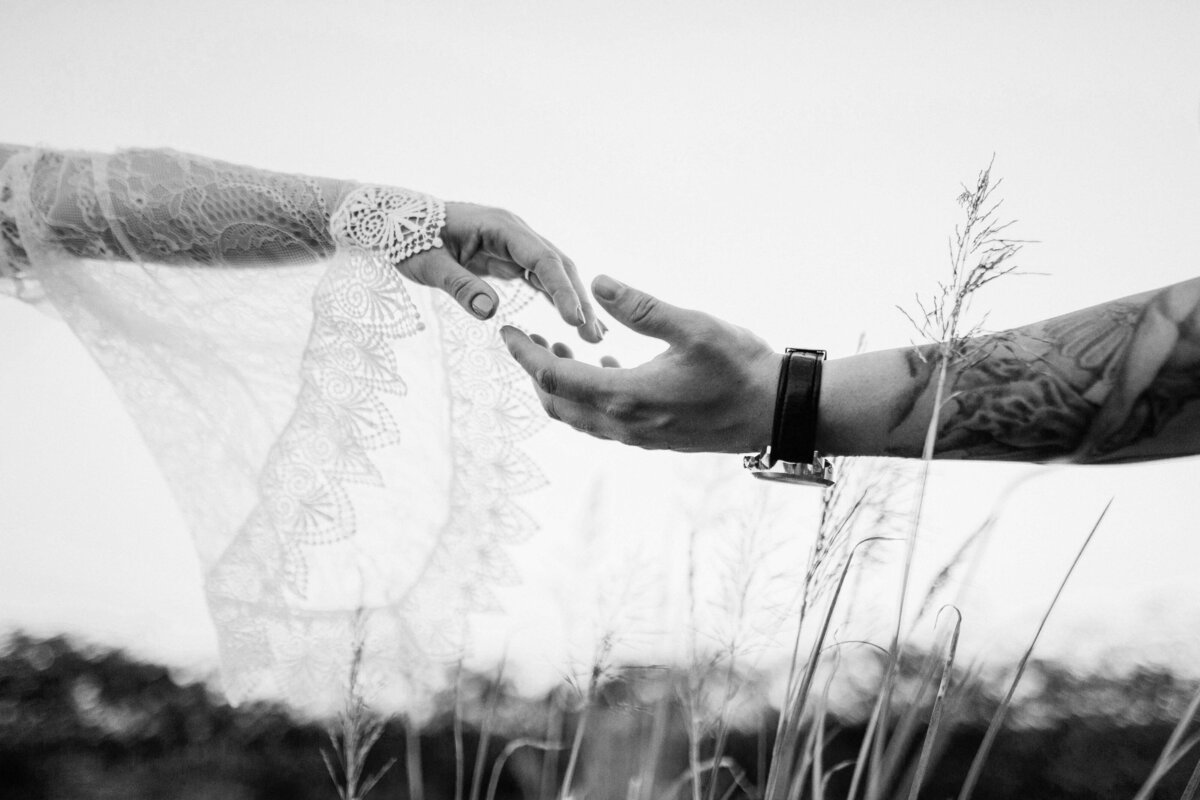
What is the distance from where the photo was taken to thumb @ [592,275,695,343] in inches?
48.3

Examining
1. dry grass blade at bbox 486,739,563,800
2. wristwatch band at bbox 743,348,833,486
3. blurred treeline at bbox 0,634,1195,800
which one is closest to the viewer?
dry grass blade at bbox 486,739,563,800

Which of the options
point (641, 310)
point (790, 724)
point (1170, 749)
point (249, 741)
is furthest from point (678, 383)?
point (249, 741)

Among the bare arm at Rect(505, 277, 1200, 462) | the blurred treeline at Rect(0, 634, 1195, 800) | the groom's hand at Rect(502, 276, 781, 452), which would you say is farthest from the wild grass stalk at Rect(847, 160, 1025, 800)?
Answer: the blurred treeline at Rect(0, 634, 1195, 800)

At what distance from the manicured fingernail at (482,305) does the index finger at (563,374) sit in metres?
0.07

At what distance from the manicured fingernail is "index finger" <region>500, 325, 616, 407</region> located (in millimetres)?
74

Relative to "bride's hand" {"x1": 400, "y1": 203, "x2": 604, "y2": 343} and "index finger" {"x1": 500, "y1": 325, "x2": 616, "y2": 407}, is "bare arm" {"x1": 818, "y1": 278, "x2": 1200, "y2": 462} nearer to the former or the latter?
"index finger" {"x1": 500, "y1": 325, "x2": 616, "y2": 407}

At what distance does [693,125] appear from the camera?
9016 mm

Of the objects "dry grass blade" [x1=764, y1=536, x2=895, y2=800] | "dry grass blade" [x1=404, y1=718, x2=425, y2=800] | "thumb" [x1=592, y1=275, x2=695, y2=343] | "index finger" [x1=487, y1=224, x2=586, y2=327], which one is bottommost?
"dry grass blade" [x1=404, y1=718, x2=425, y2=800]

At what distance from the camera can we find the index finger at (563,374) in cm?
135

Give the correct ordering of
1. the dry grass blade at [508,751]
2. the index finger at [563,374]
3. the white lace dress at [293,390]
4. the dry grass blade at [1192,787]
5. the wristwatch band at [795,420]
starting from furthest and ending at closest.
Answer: the white lace dress at [293,390] → the index finger at [563,374] → the wristwatch band at [795,420] → the dry grass blade at [508,751] → the dry grass blade at [1192,787]

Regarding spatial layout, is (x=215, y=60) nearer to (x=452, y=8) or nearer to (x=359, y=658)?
(x=452, y=8)

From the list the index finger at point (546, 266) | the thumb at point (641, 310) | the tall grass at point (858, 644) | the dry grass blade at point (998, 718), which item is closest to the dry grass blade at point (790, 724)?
the tall grass at point (858, 644)

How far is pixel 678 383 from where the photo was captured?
1281mm

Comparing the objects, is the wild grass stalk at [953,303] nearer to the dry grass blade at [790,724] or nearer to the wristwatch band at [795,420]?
the dry grass blade at [790,724]
